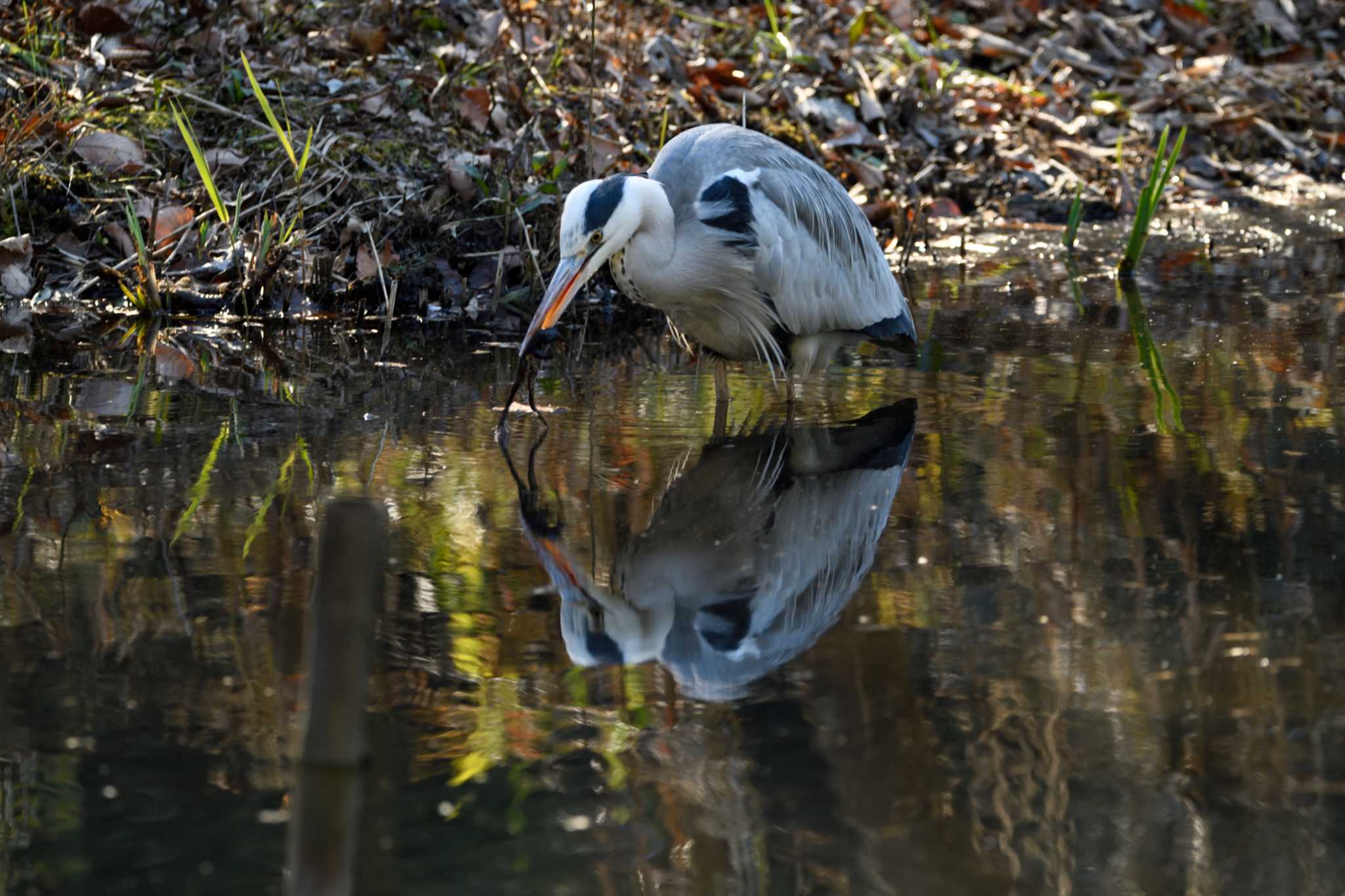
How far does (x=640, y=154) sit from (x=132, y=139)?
249 cm

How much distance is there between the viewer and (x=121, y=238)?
24.4 feet

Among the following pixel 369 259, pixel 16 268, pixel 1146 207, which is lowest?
pixel 16 268

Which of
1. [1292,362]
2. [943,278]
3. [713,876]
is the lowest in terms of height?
[713,876]

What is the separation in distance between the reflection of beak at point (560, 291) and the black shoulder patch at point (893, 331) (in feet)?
4.81

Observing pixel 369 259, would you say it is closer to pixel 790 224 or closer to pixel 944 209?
pixel 790 224

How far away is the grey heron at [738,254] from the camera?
511 centimetres

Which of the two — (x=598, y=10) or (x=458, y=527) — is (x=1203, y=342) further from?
(x=598, y=10)

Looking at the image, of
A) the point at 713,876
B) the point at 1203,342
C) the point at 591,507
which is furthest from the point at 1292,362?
the point at 713,876

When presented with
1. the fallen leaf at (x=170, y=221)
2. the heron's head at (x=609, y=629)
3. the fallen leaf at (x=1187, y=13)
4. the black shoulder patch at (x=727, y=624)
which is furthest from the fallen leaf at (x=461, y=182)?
the fallen leaf at (x=1187, y=13)

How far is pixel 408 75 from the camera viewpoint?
8422 mm

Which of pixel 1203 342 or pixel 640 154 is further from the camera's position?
pixel 640 154

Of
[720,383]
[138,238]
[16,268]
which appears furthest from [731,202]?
[16,268]

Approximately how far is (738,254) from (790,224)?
1.25 ft

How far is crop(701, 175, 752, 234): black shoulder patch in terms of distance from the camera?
557cm
